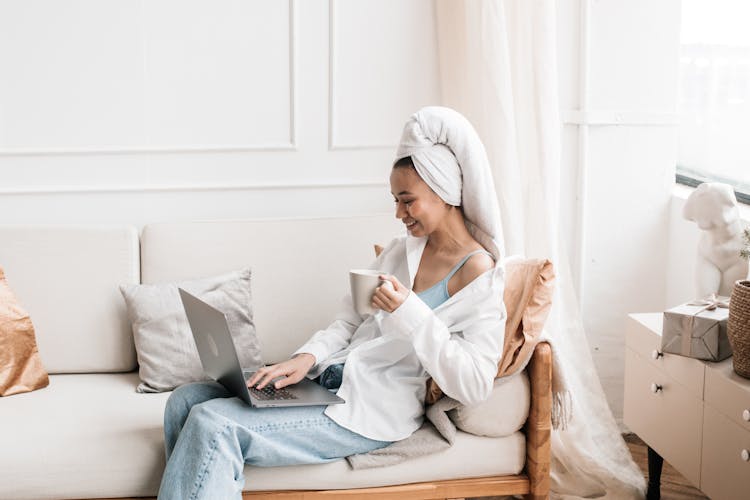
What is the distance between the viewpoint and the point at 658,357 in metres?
2.61

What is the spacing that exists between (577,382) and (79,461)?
1531mm

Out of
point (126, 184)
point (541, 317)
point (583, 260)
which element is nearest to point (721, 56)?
point (583, 260)

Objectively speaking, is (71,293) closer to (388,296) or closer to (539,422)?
(388,296)

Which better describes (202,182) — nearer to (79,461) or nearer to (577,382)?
(79,461)

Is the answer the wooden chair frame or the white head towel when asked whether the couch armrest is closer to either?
the wooden chair frame

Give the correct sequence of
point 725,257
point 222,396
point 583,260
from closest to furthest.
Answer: point 222,396 → point 725,257 → point 583,260

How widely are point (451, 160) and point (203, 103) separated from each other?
1.09 metres

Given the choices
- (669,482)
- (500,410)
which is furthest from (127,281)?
(669,482)

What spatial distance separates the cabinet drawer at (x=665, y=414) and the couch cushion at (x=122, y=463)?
0.48m

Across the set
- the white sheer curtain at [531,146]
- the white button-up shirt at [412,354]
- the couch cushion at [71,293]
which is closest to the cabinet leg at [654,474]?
the white sheer curtain at [531,146]

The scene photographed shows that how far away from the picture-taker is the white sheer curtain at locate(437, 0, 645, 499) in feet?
9.45

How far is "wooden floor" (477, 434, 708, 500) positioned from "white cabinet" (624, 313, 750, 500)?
248 millimetres

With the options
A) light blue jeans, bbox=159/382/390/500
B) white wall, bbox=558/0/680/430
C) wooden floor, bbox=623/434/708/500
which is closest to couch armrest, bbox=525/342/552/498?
light blue jeans, bbox=159/382/390/500

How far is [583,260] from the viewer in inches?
128
